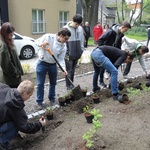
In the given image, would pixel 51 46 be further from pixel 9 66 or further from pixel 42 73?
pixel 9 66

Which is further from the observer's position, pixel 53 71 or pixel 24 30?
pixel 24 30

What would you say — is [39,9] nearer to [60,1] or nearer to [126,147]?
[60,1]

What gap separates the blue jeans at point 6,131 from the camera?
3020 mm

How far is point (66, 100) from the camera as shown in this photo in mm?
4941

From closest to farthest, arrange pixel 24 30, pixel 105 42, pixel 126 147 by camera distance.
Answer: pixel 126 147 < pixel 105 42 < pixel 24 30

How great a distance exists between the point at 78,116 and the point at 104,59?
1302mm

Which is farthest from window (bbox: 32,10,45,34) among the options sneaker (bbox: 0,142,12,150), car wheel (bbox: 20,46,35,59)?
sneaker (bbox: 0,142,12,150)

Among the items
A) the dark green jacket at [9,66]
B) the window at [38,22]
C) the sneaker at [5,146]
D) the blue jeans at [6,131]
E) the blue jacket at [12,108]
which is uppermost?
the window at [38,22]

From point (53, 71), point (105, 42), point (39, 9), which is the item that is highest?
point (39, 9)

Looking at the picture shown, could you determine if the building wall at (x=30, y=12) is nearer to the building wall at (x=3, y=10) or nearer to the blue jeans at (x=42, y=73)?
the building wall at (x=3, y=10)

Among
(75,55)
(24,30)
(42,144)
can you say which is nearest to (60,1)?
(24,30)

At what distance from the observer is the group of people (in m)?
2.93

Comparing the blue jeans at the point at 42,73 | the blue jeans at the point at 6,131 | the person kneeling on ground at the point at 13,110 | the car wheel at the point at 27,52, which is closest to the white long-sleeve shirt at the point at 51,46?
the blue jeans at the point at 42,73

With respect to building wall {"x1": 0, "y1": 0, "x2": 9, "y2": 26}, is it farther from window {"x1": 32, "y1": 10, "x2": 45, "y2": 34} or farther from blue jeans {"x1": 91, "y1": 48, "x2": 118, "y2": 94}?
blue jeans {"x1": 91, "y1": 48, "x2": 118, "y2": 94}
